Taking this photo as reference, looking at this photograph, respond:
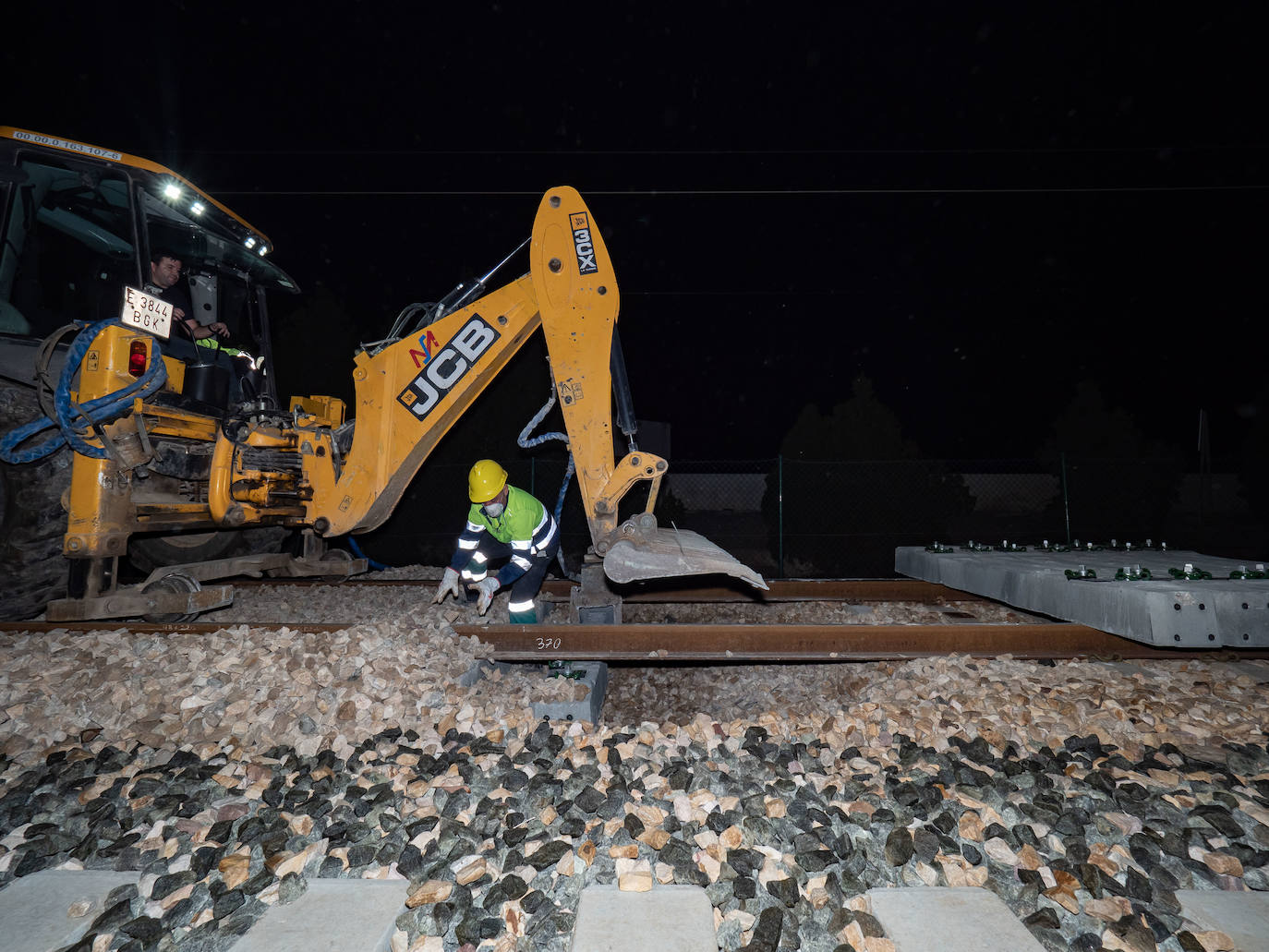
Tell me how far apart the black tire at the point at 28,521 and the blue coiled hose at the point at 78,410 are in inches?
7.9

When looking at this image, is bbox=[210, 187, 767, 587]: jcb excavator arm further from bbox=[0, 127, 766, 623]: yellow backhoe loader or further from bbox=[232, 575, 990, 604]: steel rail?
bbox=[232, 575, 990, 604]: steel rail

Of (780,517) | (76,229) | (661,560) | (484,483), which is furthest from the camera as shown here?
(780,517)

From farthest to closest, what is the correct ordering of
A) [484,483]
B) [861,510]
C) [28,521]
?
[861,510], [484,483], [28,521]

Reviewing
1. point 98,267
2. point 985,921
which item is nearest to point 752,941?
point 985,921

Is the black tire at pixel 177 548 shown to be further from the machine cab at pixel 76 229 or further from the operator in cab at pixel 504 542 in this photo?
the operator in cab at pixel 504 542

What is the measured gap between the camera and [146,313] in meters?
4.28

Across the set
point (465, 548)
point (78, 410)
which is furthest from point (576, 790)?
point (78, 410)

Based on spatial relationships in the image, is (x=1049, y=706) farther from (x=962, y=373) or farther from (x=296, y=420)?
(x=962, y=373)

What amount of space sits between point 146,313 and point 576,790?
4.52 meters

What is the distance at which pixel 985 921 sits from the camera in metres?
1.96

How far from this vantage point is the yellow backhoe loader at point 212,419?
4.07 metres

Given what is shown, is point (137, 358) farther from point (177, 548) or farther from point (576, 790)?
point (576, 790)

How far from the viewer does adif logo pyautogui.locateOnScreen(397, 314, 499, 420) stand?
4.53 meters

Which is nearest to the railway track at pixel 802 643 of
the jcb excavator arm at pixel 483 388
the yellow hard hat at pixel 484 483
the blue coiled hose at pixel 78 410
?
the jcb excavator arm at pixel 483 388
